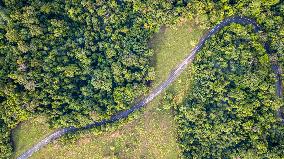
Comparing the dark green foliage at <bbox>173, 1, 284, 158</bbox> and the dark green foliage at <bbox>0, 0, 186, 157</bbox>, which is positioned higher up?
the dark green foliage at <bbox>0, 0, 186, 157</bbox>

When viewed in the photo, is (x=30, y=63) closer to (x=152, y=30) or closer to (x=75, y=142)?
(x=75, y=142)

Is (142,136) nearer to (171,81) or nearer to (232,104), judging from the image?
(171,81)

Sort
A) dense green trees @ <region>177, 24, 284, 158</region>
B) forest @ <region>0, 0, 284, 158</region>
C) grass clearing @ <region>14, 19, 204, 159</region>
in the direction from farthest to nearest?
1. grass clearing @ <region>14, 19, 204, 159</region>
2. dense green trees @ <region>177, 24, 284, 158</region>
3. forest @ <region>0, 0, 284, 158</region>

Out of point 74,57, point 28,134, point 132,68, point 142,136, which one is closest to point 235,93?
point 142,136

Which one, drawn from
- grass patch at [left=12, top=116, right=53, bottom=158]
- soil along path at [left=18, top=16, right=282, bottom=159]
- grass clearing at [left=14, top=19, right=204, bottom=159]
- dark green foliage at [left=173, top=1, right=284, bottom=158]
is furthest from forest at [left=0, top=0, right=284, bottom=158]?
grass clearing at [left=14, top=19, right=204, bottom=159]

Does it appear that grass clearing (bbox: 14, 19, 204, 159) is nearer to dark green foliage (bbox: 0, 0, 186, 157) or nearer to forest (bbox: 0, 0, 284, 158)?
forest (bbox: 0, 0, 284, 158)

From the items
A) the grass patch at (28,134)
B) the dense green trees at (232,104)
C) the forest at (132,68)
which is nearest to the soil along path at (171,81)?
the grass patch at (28,134)

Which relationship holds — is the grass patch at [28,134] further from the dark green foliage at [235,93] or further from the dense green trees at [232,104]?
the dense green trees at [232,104]
